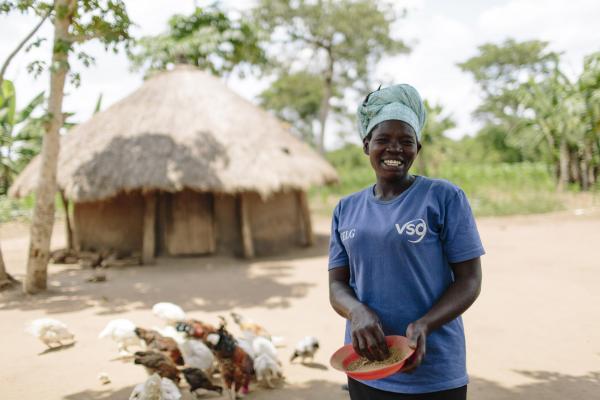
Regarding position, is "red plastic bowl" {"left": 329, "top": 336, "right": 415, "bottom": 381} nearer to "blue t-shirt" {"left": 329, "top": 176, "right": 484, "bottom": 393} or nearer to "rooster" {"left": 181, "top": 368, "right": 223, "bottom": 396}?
"blue t-shirt" {"left": 329, "top": 176, "right": 484, "bottom": 393}

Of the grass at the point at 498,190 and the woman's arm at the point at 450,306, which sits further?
the grass at the point at 498,190

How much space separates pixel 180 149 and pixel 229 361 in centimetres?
656

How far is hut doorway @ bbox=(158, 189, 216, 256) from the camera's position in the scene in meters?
9.46

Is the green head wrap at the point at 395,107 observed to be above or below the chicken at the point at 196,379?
above

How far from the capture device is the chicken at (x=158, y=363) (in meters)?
3.37

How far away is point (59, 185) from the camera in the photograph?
360 inches

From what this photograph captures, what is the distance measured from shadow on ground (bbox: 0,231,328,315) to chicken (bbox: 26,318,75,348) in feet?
4.69

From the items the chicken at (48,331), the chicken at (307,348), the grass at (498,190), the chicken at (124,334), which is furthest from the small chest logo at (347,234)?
the grass at (498,190)

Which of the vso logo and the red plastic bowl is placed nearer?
the red plastic bowl

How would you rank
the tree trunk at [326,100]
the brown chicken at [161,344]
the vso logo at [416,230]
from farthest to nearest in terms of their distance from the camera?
the tree trunk at [326,100] < the brown chicken at [161,344] < the vso logo at [416,230]

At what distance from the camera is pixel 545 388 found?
11.3ft

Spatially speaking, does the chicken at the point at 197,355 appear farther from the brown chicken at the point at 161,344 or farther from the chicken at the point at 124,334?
the chicken at the point at 124,334

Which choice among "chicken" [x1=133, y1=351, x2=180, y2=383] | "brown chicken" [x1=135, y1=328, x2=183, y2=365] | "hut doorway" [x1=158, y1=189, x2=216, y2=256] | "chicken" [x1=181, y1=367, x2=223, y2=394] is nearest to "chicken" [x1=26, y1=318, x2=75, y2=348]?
"brown chicken" [x1=135, y1=328, x2=183, y2=365]

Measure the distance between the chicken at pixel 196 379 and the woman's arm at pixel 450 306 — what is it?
235 centimetres
